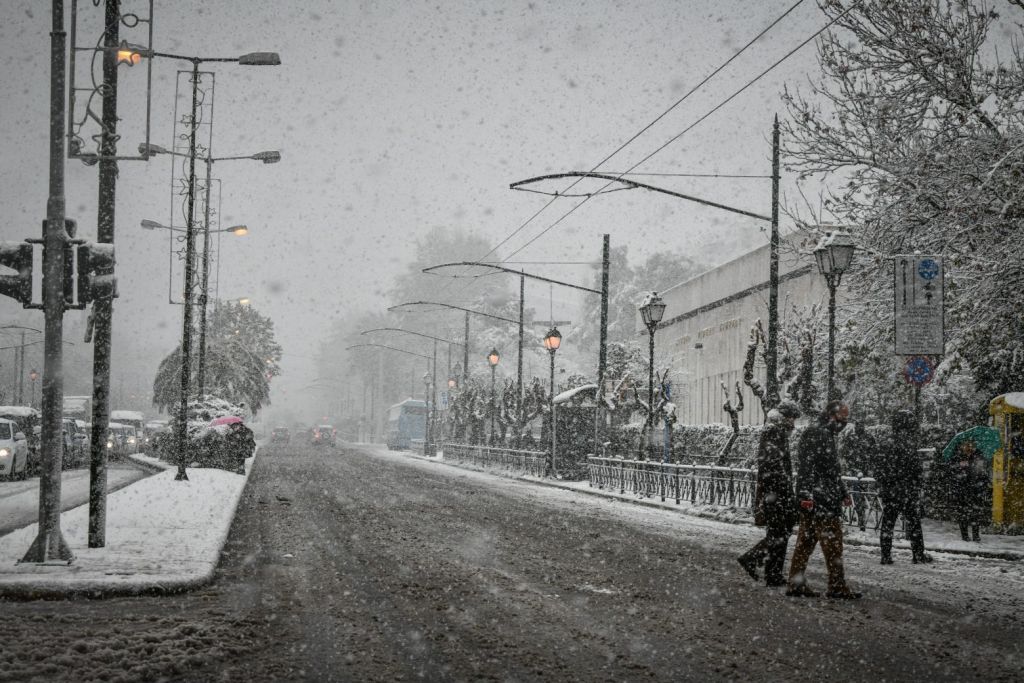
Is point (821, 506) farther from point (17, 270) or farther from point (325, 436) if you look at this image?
point (325, 436)

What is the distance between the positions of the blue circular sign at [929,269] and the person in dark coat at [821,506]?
5.25m

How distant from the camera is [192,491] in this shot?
62.8 ft

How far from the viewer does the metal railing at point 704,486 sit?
1579cm

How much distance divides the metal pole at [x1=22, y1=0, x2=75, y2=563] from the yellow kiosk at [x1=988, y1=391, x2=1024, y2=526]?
12292mm

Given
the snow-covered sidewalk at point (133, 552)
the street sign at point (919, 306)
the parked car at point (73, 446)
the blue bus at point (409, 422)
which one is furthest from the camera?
the blue bus at point (409, 422)

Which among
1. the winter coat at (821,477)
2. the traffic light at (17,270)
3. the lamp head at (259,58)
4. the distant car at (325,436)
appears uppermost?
the lamp head at (259,58)

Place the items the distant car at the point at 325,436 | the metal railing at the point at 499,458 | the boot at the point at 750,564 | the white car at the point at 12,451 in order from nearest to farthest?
the boot at the point at 750,564 → the white car at the point at 12,451 → the metal railing at the point at 499,458 → the distant car at the point at 325,436

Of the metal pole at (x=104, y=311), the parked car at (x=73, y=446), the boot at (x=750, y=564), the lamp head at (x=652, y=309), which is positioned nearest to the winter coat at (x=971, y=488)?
the boot at (x=750, y=564)

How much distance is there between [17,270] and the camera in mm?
9219

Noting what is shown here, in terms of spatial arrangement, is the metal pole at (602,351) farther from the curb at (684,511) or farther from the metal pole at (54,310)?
the metal pole at (54,310)

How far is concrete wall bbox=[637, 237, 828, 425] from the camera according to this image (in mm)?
33750

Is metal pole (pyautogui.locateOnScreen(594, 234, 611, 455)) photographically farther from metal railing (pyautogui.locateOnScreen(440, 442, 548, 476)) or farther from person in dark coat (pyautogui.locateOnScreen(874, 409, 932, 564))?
person in dark coat (pyautogui.locateOnScreen(874, 409, 932, 564))

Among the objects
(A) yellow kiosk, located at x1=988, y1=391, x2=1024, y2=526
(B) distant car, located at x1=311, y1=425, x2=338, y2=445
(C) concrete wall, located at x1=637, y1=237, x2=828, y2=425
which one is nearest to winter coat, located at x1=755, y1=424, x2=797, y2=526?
(A) yellow kiosk, located at x1=988, y1=391, x2=1024, y2=526

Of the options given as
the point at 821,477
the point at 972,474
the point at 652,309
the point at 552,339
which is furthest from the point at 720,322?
the point at 821,477
